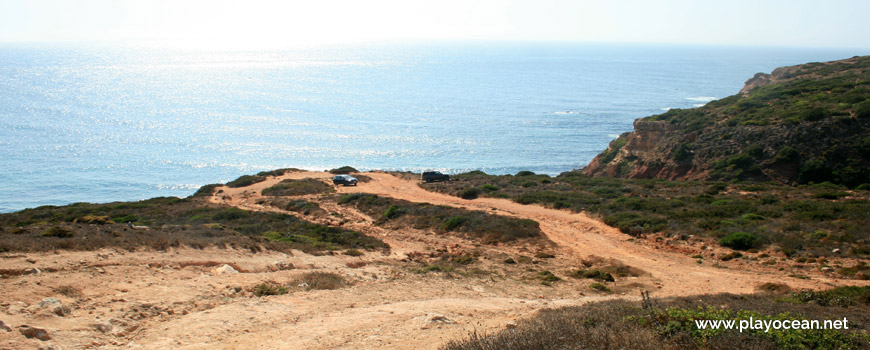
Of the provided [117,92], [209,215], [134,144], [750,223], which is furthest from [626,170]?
[117,92]

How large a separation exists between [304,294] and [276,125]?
80.3 m

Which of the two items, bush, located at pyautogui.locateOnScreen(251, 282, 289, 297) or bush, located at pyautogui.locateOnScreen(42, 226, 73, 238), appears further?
bush, located at pyautogui.locateOnScreen(42, 226, 73, 238)

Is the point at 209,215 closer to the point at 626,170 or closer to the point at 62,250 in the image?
the point at 62,250

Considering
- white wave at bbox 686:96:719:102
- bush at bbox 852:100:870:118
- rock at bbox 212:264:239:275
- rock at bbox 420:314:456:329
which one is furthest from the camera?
white wave at bbox 686:96:719:102

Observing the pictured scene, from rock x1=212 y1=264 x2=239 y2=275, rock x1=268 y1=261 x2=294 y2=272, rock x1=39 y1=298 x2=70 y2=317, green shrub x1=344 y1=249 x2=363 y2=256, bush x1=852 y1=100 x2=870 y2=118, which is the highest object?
bush x1=852 y1=100 x2=870 y2=118

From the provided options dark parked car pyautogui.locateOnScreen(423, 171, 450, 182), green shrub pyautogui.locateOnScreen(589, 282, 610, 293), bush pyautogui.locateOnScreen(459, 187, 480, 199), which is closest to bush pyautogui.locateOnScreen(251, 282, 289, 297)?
green shrub pyautogui.locateOnScreen(589, 282, 610, 293)

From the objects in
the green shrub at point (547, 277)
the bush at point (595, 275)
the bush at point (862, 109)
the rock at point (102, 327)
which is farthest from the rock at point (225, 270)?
the bush at point (862, 109)

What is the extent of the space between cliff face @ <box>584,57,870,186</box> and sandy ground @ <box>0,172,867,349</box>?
19.3m

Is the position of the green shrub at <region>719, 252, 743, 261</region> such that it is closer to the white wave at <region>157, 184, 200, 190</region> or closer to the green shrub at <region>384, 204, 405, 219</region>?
the green shrub at <region>384, 204, 405, 219</region>

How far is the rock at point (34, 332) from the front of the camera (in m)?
7.40

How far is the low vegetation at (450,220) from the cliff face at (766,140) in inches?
791

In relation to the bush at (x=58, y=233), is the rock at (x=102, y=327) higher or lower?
higher

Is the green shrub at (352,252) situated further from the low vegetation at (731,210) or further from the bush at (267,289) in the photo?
the low vegetation at (731,210)

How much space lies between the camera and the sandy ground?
836 cm
